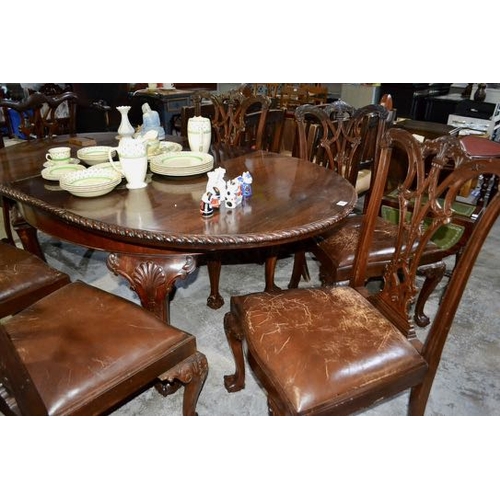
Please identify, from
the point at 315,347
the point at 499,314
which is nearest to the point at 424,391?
the point at 315,347

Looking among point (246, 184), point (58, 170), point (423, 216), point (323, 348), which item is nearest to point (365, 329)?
point (323, 348)

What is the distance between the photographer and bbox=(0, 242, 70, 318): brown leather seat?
1.43 meters

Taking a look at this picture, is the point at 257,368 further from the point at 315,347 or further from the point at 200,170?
the point at 200,170

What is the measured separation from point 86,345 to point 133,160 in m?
0.67

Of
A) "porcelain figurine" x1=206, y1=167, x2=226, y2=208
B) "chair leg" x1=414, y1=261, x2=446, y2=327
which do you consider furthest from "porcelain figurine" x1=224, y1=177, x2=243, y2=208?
"chair leg" x1=414, y1=261, x2=446, y2=327

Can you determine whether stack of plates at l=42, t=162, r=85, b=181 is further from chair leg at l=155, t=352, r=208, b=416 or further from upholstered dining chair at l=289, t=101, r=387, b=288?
upholstered dining chair at l=289, t=101, r=387, b=288

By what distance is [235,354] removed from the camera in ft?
5.06

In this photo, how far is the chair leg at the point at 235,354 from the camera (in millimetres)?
1434

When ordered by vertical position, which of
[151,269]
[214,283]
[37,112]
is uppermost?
[37,112]

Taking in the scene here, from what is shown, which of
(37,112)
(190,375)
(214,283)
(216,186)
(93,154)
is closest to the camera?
(190,375)

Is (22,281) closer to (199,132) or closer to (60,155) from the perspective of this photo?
(60,155)

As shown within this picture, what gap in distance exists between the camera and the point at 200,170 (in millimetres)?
1668

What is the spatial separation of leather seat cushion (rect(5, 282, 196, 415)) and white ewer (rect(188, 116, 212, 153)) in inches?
34.3

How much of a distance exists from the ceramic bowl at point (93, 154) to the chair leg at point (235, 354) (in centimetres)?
93
